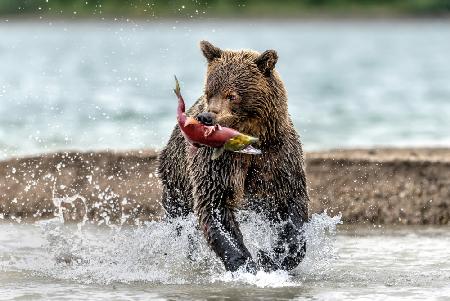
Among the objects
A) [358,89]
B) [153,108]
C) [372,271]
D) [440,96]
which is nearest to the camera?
[372,271]

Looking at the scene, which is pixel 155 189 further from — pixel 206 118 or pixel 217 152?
pixel 206 118

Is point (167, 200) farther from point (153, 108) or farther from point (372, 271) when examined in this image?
point (153, 108)

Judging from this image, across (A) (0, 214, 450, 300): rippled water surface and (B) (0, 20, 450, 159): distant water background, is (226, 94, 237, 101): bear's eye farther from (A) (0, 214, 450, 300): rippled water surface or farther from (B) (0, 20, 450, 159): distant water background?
(B) (0, 20, 450, 159): distant water background

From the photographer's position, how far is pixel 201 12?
255ft

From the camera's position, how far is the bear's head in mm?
8281

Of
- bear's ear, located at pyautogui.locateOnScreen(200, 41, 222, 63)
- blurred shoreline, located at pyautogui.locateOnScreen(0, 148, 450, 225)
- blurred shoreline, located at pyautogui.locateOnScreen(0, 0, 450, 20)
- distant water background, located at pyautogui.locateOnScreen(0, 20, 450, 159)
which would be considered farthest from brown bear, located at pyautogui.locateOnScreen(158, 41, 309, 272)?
blurred shoreline, located at pyautogui.locateOnScreen(0, 0, 450, 20)

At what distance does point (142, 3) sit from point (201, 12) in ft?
19.0

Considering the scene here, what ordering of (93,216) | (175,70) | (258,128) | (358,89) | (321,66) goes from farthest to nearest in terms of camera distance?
(321,66) → (175,70) → (358,89) → (93,216) → (258,128)

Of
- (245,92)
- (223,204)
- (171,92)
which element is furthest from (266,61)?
(171,92)

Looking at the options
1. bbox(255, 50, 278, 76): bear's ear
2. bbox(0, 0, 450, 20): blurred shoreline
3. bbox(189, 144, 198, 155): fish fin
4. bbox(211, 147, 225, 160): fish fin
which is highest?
bbox(0, 0, 450, 20): blurred shoreline

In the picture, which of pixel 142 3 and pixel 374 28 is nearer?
pixel 142 3

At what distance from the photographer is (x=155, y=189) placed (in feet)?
40.3

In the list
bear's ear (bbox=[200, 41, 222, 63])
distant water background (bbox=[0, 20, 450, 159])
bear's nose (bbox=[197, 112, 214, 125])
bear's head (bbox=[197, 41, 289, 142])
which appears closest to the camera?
bear's nose (bbox=[197, 112, 214, 125])

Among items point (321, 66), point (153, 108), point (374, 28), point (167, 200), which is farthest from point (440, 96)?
point (374, 28)
